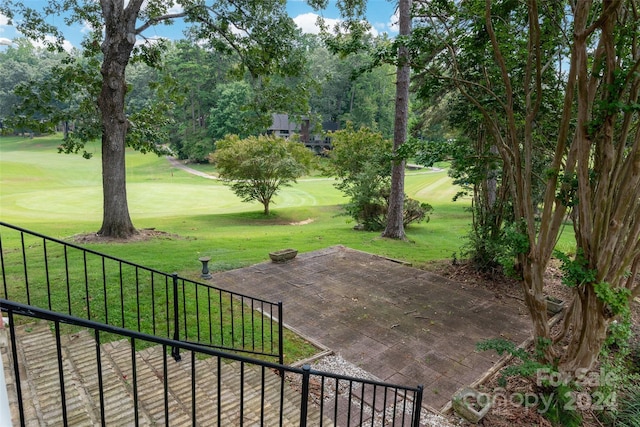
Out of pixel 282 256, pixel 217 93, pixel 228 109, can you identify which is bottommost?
pixel 282 256

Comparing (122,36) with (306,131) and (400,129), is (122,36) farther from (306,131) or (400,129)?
(306,131)

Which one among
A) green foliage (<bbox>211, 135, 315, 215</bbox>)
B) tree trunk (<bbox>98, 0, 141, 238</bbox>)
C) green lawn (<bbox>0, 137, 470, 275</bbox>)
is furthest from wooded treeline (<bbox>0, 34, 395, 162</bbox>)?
tree trunk (<bbox>98, 0, 141, 238</bbox>)

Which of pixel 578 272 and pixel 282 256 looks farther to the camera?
pixel 282 256

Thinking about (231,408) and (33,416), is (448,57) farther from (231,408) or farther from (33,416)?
(33,416)

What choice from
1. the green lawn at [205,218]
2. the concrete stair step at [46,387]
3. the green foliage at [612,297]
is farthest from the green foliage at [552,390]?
the concrete stair step at [46,387]

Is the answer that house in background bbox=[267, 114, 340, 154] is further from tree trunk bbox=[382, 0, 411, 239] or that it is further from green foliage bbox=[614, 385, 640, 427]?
green foliage bbox=[614, 385, 640, 427]

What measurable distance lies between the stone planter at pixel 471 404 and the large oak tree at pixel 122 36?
878 cm

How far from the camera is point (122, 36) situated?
898cm

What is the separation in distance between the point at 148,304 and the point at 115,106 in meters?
5.82

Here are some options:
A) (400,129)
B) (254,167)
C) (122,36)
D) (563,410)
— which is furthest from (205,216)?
(563,410)

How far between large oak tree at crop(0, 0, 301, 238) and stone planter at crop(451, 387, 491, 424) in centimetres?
878

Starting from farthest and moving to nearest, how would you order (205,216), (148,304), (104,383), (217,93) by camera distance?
(217,93)
(205,216)
(148,304)
(104,383)

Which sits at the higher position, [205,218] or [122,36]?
[122,36]

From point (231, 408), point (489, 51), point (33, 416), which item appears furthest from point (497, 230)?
point (33, 416)
